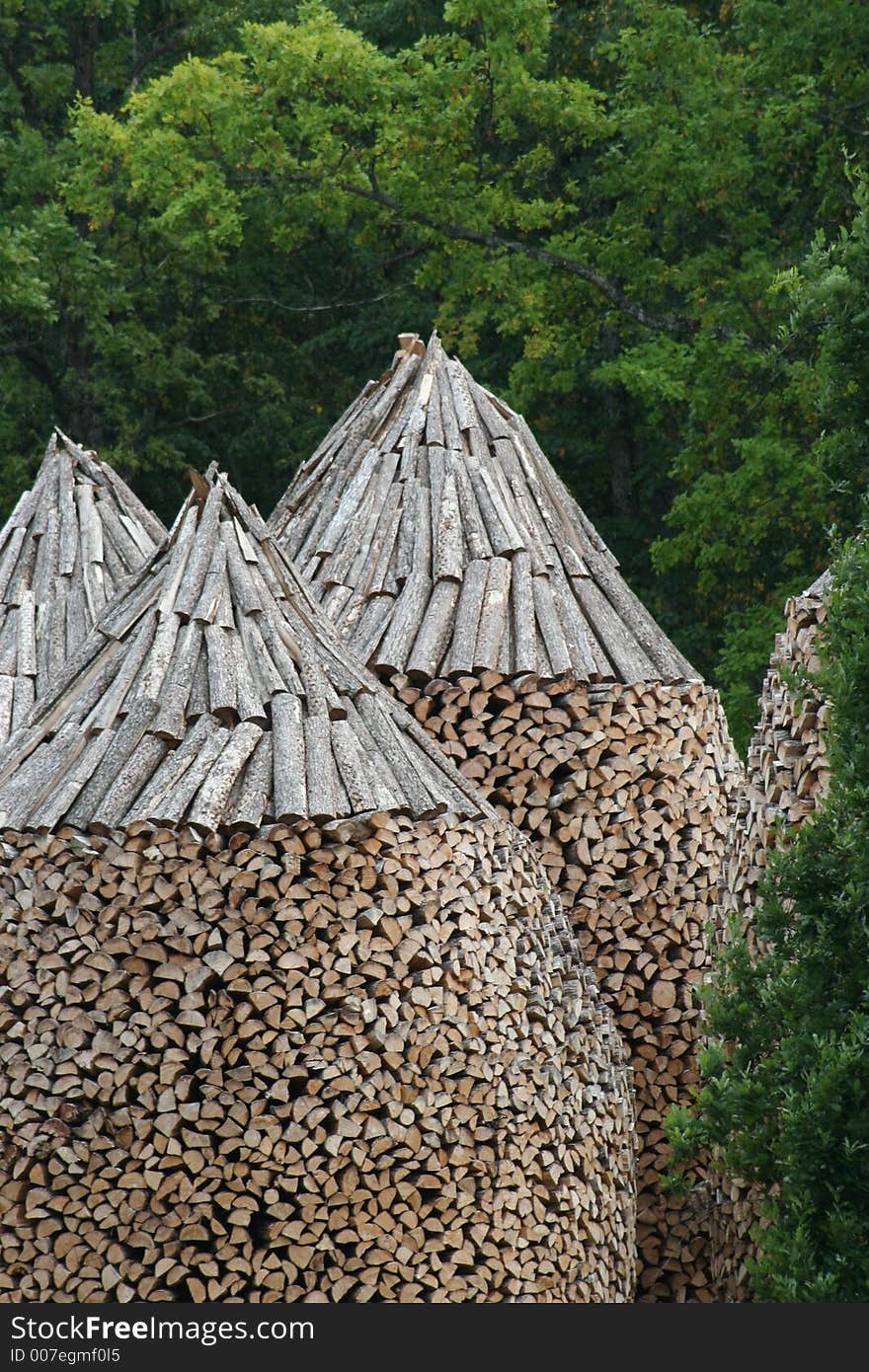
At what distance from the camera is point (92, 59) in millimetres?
20672

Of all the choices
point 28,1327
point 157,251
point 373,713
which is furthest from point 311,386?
point 28,1327

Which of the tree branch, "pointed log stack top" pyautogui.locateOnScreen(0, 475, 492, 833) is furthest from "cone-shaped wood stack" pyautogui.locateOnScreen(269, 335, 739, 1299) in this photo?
the tree branch

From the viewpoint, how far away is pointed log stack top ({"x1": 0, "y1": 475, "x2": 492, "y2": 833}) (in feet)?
18.2

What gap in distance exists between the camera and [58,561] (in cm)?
911

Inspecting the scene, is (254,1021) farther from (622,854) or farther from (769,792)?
(622,854)

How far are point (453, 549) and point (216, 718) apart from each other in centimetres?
224

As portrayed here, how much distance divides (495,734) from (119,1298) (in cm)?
294

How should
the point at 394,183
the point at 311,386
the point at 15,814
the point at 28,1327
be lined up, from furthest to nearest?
the point at 311,386 → the point at 394,183 → the point at 15,814 → the point at 28,1327

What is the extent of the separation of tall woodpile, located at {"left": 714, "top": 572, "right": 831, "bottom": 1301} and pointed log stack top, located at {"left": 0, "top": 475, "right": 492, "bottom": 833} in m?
1.06

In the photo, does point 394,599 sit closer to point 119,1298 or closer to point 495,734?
point 495,734

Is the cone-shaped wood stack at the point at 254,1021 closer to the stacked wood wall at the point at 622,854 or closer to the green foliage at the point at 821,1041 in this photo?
the green foliage at the point at 821,1041

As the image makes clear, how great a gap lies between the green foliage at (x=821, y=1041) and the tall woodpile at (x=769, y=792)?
1.76ft

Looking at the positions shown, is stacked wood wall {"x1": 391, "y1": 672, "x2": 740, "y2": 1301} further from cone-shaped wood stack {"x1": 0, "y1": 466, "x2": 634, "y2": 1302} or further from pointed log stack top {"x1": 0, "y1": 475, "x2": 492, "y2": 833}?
cone-shaped wood stack {"x1": 0, "y1": 466, "x2": 634, "y2": 1302}

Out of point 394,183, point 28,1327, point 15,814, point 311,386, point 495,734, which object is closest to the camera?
point 28,1327
